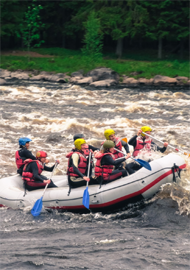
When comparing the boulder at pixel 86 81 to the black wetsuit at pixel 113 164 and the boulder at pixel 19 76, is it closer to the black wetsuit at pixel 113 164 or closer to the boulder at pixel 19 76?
the boulder at pixel 19 76

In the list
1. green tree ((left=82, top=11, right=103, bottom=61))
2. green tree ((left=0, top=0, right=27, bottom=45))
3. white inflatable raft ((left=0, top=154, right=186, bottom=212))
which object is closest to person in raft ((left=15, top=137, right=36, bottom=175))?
white inflatable raft ((left=0, top=154, right=186, bottom=212))

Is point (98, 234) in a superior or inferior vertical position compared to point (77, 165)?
inferior

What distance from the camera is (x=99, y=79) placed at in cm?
2562

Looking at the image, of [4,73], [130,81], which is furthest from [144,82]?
[4,73]

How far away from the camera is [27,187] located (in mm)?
7594

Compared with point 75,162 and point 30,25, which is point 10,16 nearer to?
point 30,25

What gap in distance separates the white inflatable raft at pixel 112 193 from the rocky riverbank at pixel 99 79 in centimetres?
1735

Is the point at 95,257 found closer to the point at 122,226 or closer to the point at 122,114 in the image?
the point at 122,226

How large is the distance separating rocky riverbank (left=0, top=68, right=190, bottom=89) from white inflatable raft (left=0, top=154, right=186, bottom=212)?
17348mm

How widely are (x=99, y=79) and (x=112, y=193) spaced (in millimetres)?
19092

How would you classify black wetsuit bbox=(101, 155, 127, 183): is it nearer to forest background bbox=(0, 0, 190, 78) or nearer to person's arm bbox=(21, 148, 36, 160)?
person's arm bbox=(21, 148, 36, 160)

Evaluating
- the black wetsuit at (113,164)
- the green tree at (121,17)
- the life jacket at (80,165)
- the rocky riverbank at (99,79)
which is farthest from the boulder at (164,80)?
the life jacket at (80,165)

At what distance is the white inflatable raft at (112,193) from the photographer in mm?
7137

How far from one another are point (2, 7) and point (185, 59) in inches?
626
